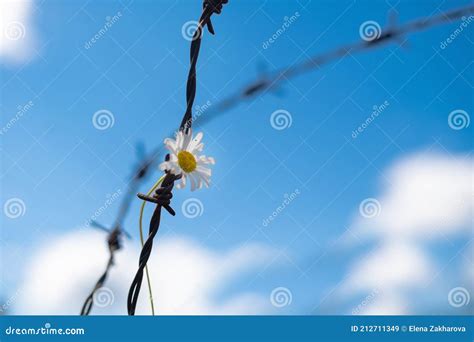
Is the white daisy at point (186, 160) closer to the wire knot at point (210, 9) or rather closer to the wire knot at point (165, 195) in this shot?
the wire knot at point (165, 195)

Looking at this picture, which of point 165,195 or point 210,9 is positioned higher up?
point 210,9

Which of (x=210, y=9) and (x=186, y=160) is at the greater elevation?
(x=210, y=9)

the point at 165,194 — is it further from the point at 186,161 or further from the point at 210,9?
the point at 210,9

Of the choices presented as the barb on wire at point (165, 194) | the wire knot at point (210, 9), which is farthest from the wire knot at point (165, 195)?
the wire knot at point (210, 9)

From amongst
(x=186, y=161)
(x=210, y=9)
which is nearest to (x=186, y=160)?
(x=186, y=161)

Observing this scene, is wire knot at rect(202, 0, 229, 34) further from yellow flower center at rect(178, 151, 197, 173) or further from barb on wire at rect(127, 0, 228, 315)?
yellow flower center at rect(178, 151, 197, 173)

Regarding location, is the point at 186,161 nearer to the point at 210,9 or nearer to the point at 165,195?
the point at 165,195

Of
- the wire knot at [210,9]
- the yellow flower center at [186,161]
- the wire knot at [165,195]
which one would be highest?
the wire knot at [210,9]

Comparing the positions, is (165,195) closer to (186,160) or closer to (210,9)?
(186,160)

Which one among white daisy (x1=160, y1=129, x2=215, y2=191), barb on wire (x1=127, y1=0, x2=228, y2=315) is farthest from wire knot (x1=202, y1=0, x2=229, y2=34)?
white daisy (x1=160, y1=129, x2=215, y2=191)
